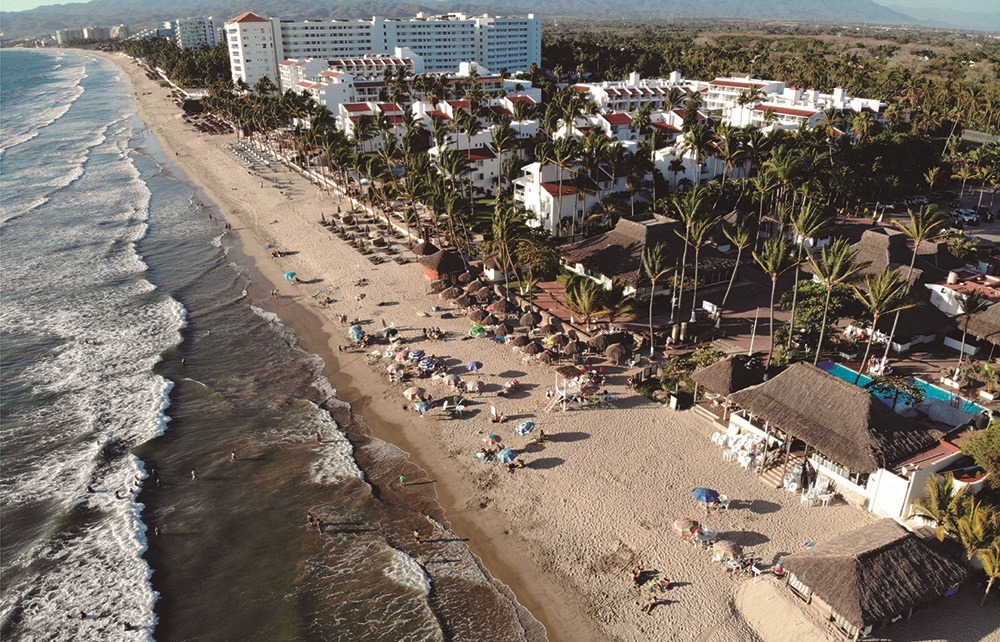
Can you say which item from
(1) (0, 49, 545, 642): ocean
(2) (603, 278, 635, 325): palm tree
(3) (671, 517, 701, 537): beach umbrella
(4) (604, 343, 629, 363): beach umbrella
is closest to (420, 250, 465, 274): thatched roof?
→ (1) (0, 49, 545, 642): ocean

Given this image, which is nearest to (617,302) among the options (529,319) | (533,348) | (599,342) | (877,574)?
(599,342)

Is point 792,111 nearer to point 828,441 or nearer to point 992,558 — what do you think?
point 828,441

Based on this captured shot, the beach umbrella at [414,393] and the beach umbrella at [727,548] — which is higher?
the beach umbrella at [414,393]

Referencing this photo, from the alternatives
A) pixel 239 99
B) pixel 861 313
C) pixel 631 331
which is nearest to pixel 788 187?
pixel 861 313

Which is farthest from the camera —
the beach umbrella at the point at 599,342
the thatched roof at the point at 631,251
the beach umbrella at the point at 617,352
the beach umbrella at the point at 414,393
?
the thatched roof at the point at 631,251

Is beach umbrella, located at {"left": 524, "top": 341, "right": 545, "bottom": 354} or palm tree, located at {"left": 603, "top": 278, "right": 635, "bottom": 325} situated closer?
beach umbrella, located at {"left": 524, "top": 341, "right": 545, "bottom": 354}

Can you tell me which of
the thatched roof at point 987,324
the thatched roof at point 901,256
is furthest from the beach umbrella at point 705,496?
the thatched roof at point 901,256

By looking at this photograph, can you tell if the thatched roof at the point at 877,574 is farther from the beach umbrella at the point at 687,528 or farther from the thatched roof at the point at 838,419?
the thatched roof at the point at 838,419

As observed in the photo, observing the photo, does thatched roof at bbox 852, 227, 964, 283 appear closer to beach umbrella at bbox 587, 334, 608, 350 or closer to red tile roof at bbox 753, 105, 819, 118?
beach umbrella at bbox 587, 334, 608, 350
